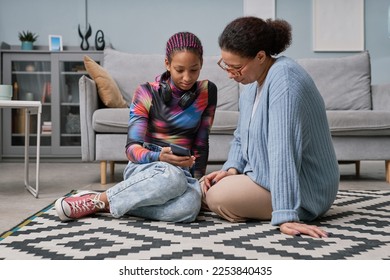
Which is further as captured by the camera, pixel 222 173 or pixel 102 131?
pixel 102 131

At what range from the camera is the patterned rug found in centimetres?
125

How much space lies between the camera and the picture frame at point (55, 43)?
4.72 m

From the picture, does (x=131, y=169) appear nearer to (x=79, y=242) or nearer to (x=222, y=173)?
(x=222, y=173)

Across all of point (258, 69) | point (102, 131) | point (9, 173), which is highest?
point (258, 69)

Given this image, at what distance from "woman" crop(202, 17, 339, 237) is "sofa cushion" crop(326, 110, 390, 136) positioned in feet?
4.38

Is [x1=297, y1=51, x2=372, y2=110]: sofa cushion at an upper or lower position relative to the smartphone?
upper

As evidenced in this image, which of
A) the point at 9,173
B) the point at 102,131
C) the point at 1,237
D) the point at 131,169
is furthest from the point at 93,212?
the point at 9,173

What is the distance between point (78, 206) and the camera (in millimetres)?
1728

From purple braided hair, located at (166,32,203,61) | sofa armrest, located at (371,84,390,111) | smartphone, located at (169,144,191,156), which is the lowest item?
smartphone, located at (169,144,191,156)

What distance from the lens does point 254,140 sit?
1587 mm

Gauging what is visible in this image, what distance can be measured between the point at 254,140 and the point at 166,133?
0.36m

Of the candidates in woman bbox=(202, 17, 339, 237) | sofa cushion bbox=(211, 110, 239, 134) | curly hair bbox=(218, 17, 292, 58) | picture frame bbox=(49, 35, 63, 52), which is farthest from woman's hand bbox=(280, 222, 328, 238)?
picture frame bbox=(49, 35, 63, 52)

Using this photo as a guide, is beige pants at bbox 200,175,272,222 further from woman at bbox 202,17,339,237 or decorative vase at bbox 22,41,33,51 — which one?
decorative vase at bbox 22,41,33,51

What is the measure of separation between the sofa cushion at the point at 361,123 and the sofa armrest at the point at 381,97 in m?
0.55
